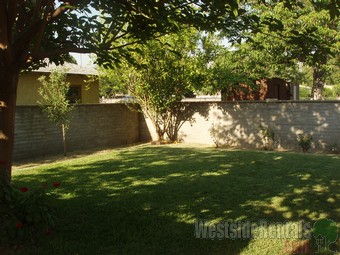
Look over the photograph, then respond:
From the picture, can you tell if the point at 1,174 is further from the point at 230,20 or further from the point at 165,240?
the point at 230,20

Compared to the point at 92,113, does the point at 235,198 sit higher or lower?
lower

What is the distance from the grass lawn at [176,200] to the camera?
162 inches

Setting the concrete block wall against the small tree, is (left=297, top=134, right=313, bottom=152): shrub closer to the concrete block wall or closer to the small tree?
the concrete block wall

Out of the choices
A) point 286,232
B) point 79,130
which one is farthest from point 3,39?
point 79,130

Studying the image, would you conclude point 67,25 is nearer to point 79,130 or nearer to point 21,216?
point 21,216

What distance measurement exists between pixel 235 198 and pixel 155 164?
3914 millimetres

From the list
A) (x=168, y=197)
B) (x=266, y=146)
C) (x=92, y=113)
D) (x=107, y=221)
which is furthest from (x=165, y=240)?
(x=92, y=113)

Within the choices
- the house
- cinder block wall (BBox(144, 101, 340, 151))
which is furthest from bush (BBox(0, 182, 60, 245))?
the house

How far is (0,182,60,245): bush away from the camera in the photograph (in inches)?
146

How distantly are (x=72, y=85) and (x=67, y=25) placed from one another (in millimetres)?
13321

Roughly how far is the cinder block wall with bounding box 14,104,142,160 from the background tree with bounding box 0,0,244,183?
7.26m

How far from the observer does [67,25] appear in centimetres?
561

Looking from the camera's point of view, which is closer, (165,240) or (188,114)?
(165,240)

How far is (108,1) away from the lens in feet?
15.5
